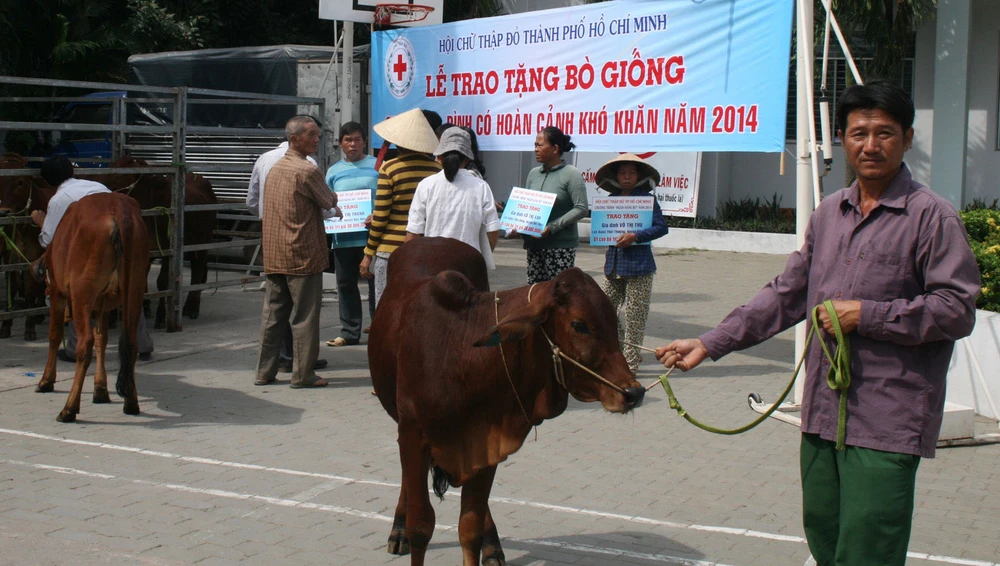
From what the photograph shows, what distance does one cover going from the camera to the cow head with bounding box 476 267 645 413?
3.76 meters

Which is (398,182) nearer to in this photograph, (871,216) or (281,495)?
(281,495)

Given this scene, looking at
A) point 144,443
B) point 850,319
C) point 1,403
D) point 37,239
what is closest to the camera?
point 850,319

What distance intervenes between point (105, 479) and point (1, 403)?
2215 mm

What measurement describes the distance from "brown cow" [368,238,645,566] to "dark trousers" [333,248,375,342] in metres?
5.14

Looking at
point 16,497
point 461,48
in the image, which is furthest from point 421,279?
point 461,48

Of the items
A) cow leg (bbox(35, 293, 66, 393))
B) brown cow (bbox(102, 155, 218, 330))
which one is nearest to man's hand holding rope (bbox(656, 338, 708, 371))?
cow leg (bbox(35, 293, 66, 393))

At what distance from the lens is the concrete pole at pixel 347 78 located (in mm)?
11906

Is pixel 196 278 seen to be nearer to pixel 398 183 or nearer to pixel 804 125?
pixel 398 183

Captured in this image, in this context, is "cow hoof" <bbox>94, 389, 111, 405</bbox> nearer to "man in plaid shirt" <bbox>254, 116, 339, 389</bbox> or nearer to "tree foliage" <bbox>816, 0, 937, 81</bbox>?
"man in plaid shirt" <bbox>254, 116, 339, 389</bbox>

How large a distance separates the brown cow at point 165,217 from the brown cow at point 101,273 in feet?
9.36

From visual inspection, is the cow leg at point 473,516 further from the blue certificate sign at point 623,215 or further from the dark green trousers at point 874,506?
the blue certificate sign at point 623,215

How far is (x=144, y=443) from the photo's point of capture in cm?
684

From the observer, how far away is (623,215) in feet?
28.5

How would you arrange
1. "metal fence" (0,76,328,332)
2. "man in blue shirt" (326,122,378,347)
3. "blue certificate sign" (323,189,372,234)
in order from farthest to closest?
1. "man in blue shirt" (326,122,378,347)
2. "blue certificate sign" (323,189,372,234)
3. "metal fence" (0,76,328,332)
